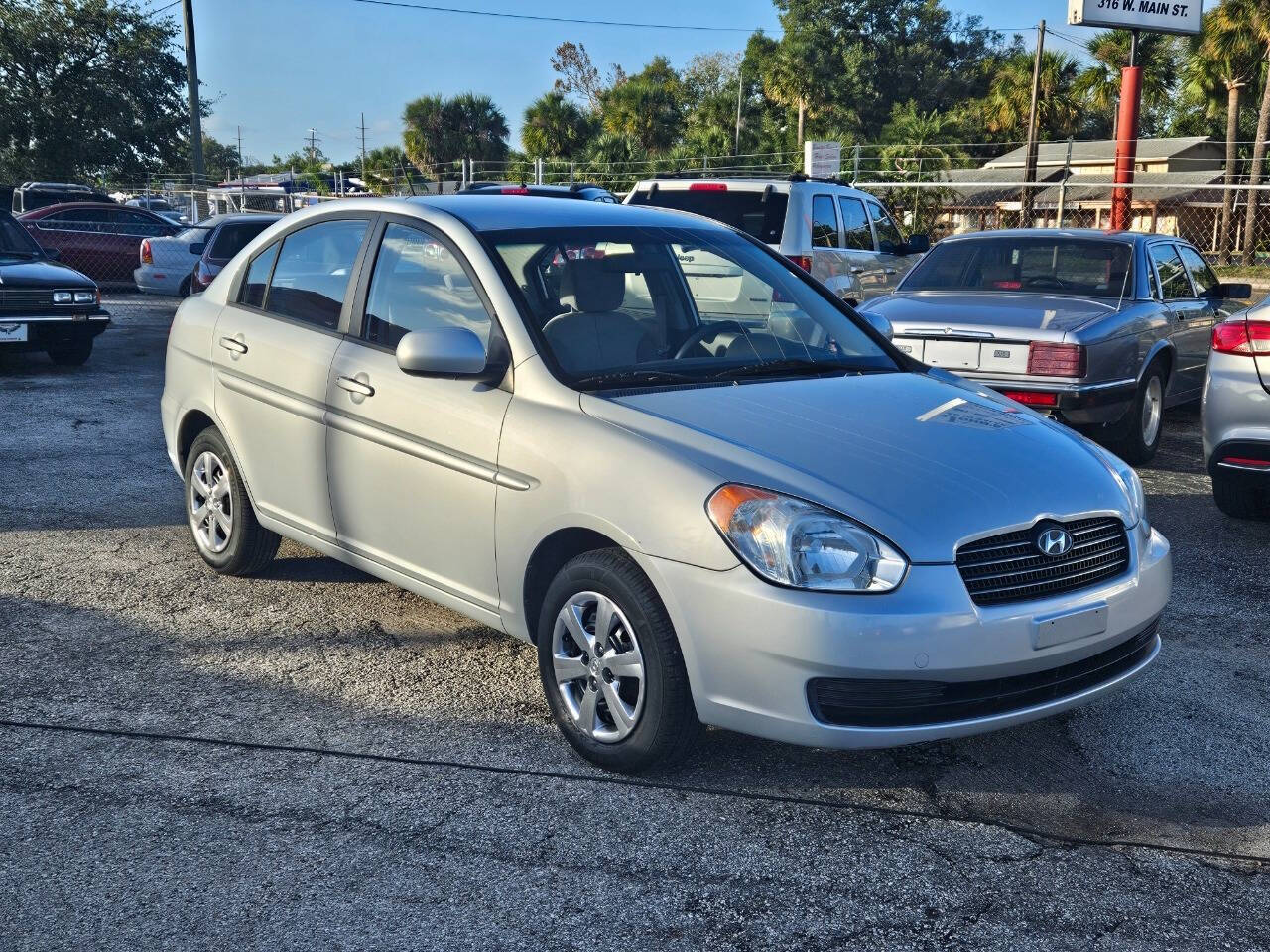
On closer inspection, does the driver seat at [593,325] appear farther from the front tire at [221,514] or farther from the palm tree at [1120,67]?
the palm tree at [1120,67]

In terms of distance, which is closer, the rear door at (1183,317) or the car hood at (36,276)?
the rear door at (1183,317)

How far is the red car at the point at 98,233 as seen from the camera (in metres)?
21.0

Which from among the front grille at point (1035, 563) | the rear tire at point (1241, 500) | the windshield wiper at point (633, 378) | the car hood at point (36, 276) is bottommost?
the rear tire at point (1241, 500)

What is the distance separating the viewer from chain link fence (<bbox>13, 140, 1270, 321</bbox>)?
766 inches

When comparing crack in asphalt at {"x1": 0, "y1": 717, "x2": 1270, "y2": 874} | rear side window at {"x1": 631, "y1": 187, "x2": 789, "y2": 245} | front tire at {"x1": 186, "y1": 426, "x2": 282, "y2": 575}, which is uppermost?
rear side window at {"x1": 631, "y1": 187, "x2": 789, "y2": 245}

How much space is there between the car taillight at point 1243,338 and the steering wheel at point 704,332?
3127 millimetres

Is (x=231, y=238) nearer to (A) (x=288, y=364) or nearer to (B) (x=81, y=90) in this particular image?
(A) (x=288, y=364)

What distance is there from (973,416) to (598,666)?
4.84 ft

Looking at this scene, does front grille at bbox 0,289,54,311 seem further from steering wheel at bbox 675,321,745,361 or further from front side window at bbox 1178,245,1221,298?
front side window at bbox 1178,245,1221,298

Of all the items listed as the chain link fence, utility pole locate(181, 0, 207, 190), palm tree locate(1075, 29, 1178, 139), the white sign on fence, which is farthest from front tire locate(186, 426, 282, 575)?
palm tree locate(1075, 29, 1178, 139)

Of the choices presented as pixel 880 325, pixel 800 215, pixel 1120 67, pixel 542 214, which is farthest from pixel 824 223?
pixel 1120 67

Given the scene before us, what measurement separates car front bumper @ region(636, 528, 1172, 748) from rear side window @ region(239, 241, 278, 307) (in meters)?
2.64

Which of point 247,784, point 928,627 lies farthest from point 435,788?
point 928,627

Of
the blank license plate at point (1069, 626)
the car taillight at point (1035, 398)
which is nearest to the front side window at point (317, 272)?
the blank license plate at point (1069, 626)
